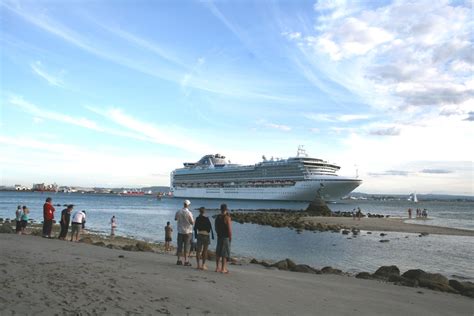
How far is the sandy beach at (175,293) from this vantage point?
6.95m

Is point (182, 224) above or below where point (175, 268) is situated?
above

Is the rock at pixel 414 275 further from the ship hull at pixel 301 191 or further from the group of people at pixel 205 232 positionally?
the ship hull at pixel 301 191

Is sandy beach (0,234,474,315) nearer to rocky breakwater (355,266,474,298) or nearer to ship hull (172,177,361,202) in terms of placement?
rocky breakwater (355,266,474,298)

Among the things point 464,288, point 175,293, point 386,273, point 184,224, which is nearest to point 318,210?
point 386,273

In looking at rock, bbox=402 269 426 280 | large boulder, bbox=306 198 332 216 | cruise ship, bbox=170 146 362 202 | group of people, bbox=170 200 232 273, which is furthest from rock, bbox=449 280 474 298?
cruise ship, bbox=170 146 362 202

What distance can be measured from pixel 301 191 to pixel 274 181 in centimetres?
751

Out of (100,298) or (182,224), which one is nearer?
(100,298)

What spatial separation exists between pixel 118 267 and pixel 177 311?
409 cm

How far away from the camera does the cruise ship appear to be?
88938mm

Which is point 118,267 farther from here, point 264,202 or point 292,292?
point 264,202

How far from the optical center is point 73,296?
7.24 m

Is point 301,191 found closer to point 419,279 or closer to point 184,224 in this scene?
point 419,279

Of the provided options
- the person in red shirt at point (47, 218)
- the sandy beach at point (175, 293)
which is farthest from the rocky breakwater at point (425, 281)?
the person in red shirt at point (47, 218)

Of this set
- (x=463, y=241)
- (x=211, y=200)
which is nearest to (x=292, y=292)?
(x=463, y=241)
